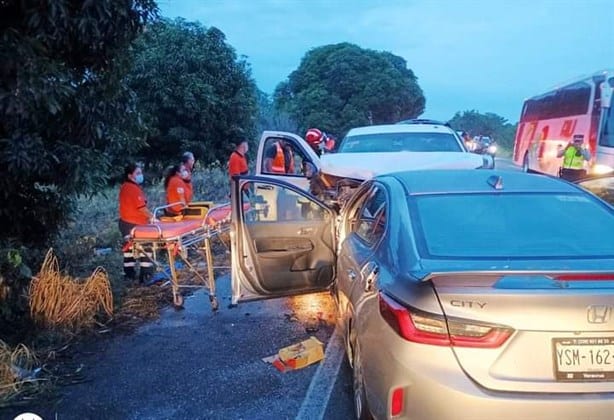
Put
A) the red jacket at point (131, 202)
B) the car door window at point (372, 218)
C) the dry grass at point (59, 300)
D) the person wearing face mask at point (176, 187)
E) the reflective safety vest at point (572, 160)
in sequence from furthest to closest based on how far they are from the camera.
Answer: the reflective safety vest at point (572, 160) → the person wearing face mask at point (176, 187) → the red jacket at point (131, 202) → the dry grass at point (59, 300) → the car door window at point (372, 218)

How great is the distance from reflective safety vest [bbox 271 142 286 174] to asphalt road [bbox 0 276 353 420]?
13.4ft

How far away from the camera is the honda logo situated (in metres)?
2.42

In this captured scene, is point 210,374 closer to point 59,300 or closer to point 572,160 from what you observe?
point 59,300

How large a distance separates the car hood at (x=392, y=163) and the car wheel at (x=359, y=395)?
4656mm

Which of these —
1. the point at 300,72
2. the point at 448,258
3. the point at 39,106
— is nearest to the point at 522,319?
the point at 448,258

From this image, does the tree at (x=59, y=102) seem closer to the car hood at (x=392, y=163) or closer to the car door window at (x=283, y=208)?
the car door window at (x=283, y=208)

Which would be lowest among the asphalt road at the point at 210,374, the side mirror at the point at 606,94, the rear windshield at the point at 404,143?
the asphalt road at the point at 210,374

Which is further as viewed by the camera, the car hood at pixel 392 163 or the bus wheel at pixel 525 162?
the bus wheel at pixel 525 162

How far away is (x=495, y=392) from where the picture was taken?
241 centimetres

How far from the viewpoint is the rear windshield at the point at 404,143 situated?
9.46 meters

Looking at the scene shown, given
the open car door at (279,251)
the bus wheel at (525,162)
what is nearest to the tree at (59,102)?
the open car door at (279,251)

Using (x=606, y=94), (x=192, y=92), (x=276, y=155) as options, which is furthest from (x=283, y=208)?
(x=606, y=94)

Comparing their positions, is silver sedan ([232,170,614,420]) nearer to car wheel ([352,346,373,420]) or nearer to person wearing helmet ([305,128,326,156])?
car wheel ([352,346,373,420])

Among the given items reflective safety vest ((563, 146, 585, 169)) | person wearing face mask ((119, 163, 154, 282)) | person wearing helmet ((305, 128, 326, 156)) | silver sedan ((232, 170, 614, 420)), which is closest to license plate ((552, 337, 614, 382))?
silver sedan ((232, 170, 614, 420))
